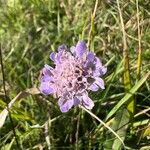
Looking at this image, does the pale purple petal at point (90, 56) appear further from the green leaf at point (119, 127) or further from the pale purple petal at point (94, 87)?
the green leaf at point (119, 127)

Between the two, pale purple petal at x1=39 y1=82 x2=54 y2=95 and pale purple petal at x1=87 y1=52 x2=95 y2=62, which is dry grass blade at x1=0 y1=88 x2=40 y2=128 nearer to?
pale purple petal at x1=39 y1=82 x2=54 y2=95

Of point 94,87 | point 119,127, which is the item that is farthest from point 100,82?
point 119,127

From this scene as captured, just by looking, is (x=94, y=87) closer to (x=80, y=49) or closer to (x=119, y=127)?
(x=80, y=49)

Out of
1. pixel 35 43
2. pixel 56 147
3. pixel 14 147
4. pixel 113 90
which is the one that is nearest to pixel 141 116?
pixel 113 90

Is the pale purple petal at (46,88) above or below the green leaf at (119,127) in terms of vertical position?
above

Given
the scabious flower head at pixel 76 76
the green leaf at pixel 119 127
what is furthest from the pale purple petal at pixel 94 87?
the green leaf at pixel 119 127

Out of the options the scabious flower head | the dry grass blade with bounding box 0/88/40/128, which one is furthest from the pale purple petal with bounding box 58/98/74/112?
the dry grass blade with bounding box 0/88/40/128
